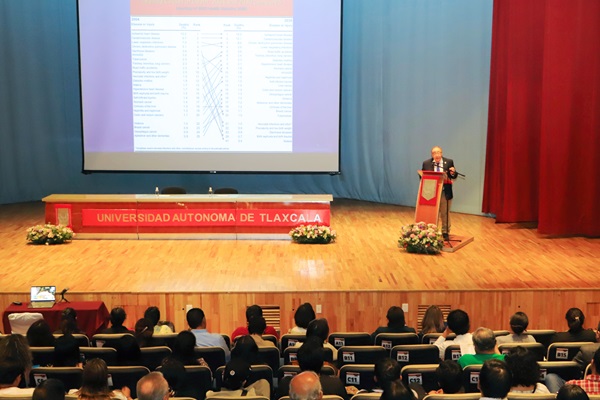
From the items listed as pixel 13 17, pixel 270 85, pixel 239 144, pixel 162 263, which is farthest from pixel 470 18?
pixel 13 17

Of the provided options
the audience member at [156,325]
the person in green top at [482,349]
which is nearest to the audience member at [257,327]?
the audience member at [156,325]

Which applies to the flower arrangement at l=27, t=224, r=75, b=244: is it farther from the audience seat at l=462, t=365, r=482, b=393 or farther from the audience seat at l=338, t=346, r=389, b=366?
the audience seat at l=462, t=365, r=482, b=393

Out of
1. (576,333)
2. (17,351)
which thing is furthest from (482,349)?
(17,351)

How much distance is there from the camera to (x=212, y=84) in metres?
11.5

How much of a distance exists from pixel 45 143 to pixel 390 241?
7104 millimetres

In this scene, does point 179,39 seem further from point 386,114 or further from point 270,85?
point 386,114

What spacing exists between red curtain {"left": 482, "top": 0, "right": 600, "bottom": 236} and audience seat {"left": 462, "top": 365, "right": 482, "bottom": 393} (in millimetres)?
5649

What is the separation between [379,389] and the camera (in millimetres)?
4512

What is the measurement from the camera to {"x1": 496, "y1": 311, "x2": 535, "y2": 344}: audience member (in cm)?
527

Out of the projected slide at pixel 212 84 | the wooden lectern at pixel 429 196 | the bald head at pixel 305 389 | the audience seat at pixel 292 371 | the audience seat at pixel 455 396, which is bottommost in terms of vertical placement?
the audience seat at pixel 292 371

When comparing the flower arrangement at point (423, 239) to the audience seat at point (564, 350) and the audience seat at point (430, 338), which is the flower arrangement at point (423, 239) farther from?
the audience seat at point (564, 350)

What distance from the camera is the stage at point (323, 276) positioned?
7.18 meters

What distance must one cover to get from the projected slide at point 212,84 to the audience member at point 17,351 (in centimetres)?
733

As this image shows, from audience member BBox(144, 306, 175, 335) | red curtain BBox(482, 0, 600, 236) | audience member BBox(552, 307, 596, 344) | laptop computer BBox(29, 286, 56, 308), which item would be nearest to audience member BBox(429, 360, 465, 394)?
audience member BBox(552, 307, 596, 344)
